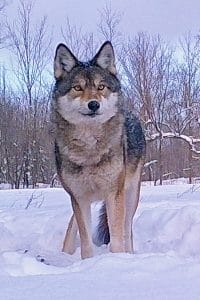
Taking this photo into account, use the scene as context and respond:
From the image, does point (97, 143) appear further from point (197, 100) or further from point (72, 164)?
point (197, 100)

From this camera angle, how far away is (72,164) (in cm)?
474

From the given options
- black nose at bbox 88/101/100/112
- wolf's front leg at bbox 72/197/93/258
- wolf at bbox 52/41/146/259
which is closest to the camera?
black nose at bbox 88/101/100/112

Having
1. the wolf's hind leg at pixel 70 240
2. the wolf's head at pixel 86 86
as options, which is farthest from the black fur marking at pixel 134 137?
the wolf's hind leg at pixel 70 240

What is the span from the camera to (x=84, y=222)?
481 cm

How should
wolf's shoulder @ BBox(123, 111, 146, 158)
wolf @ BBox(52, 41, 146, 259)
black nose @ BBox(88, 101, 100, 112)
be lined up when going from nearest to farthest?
black nose @ BBox(88, 101, 100, 112), wolf @ BBox(52, 41, 146, 259), wolf's shoulder @ BBox(123, 111, 146, 158)

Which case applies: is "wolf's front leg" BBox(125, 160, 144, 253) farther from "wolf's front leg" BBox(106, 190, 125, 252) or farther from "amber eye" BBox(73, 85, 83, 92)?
"amber eye" BBox(73, 85, 83, 92)

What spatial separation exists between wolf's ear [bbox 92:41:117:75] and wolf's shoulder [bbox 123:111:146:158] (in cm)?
46

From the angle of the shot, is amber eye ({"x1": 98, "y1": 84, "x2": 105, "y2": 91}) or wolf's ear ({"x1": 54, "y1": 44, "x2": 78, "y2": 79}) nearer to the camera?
amber eye ({"x1": 98, "y1": 84, "x2": 105, "y2": 91})

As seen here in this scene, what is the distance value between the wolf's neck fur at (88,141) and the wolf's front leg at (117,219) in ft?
1.19

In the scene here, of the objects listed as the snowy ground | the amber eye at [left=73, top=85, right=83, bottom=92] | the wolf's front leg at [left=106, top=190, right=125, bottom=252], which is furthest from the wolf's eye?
the snowy ground

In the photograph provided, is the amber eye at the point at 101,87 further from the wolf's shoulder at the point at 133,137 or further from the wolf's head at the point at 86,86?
the wolf's shoulder at the point at 133,137

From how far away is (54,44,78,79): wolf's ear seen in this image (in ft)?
16.0

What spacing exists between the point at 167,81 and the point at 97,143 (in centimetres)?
1965

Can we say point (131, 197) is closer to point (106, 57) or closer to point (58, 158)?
point (58, 158)
